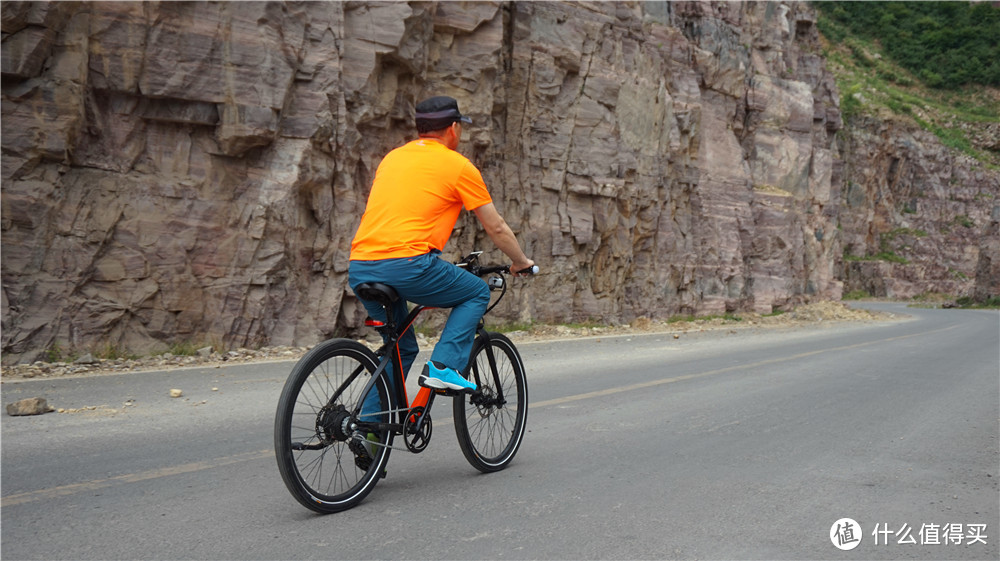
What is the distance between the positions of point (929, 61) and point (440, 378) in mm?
104086

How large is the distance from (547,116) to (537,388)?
46.7ft

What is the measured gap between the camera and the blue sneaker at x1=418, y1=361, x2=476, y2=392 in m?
4.24

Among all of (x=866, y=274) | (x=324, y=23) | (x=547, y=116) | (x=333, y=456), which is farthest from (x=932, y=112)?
(x=333, y=456)

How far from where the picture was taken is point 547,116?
21.4m

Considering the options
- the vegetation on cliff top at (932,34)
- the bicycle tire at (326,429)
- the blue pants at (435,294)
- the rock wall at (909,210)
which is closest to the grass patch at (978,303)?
the rock wall at (909,210)

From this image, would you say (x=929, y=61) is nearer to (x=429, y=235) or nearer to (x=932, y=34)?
(x=932, y=34)

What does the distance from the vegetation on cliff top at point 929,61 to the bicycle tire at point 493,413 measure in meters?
77.2

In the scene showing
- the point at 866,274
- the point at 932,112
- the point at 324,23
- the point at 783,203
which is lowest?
the point at 866,274

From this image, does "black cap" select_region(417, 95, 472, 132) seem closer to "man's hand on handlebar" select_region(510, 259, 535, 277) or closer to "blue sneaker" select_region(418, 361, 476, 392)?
"man's hand on handlebar" select_region(510, 259, 535, 277)

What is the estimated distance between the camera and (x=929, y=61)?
90375mm

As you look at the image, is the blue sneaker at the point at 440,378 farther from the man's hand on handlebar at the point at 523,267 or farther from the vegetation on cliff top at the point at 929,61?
the vegetation on cliff top at the point at 929,61

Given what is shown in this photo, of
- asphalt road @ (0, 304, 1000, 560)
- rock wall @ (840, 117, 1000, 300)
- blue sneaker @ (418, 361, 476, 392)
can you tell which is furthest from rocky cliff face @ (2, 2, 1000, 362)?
rock wall @ (840, 117, 1000, 300)

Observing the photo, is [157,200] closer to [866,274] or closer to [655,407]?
[655,407]

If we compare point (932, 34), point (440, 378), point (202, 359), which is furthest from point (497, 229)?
point (932, 34)
